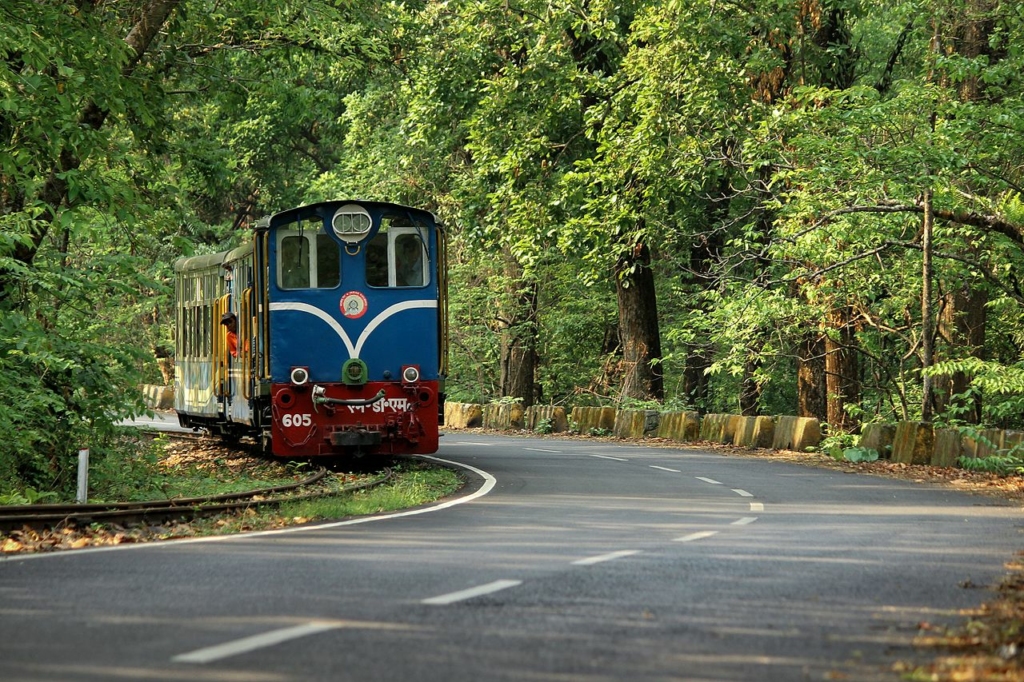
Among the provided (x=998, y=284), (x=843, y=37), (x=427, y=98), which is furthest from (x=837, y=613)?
(x=427, y=98)

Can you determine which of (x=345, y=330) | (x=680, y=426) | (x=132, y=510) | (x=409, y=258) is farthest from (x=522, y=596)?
(x=680, y=426)

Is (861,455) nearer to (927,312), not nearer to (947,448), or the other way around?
(947,448)

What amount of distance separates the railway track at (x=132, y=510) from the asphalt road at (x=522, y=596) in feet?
6.02

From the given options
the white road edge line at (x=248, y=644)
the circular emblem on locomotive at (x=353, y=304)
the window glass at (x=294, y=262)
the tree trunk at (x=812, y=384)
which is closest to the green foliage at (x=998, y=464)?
the circular emblem on locomotive at (x=353, y=304)

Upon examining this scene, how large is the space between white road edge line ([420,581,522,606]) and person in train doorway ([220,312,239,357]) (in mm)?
14613

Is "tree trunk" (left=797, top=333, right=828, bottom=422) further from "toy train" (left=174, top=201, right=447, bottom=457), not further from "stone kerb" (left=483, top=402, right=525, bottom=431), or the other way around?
"toy train" (left=174, top=201, right=447, bottom=457)

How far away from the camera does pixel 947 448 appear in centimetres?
2334

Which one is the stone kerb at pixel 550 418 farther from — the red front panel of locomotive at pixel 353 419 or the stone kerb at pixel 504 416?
the red front panel of locomotive at pixel 353 419

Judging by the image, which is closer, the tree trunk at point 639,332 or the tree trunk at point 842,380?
the tree trunk at point 842,380

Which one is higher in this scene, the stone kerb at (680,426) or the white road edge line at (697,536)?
the stone kerb at (680,426)

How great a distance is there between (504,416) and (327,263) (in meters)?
17.9

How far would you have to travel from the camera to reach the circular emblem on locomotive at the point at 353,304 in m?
21.6

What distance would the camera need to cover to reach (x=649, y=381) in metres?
36.1

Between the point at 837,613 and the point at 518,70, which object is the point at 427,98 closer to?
the point at 518,70
